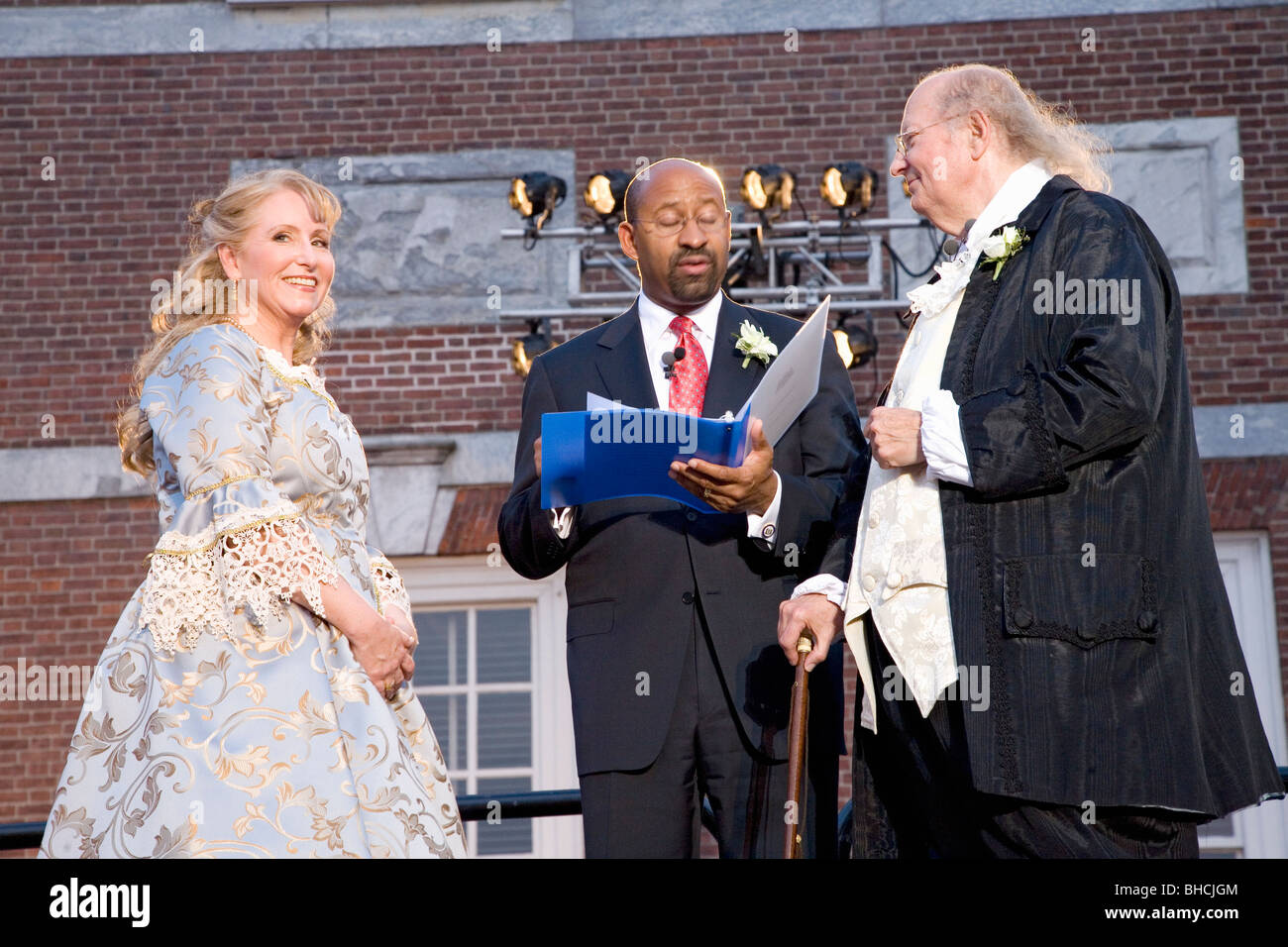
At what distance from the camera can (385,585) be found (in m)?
3.71

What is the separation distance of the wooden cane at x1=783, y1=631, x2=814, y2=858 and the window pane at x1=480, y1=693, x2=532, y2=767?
19.0 feet

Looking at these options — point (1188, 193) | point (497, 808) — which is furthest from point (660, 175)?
point (1188, 193)

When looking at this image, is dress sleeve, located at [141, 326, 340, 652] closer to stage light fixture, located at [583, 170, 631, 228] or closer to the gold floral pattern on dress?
the gold floral pattern on dress

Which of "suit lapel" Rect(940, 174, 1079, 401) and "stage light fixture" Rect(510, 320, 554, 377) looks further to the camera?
"stage light fixture" Rect(510, 320, 554, 377)

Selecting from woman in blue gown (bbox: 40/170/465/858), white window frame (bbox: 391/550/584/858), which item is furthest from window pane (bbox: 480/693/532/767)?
woman in blue gown (bbox: 40/170/465/858)

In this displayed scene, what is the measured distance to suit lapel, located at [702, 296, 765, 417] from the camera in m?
3.62

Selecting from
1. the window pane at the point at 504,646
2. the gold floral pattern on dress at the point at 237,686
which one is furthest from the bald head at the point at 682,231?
the window pane at the point at 504,646

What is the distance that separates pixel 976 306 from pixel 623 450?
2.42 ft

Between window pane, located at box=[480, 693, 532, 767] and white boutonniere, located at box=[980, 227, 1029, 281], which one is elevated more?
white boutonniere, located at box=[980, 227, 1029, 281]

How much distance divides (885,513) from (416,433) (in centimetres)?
610

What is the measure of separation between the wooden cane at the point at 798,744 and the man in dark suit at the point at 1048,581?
45 mm

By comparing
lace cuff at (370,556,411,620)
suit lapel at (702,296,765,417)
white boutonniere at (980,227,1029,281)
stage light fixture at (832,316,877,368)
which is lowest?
lace cuff at (370,556,411,620)

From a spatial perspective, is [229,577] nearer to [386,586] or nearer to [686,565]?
[386,586]

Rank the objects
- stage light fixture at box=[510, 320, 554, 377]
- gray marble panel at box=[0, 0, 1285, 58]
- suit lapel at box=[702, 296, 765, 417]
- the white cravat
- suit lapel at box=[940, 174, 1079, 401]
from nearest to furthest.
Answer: the white cravat → suit lapel at box=[940, 174, 1079, 401] → suit lapel at box=[702, 296, 765, 417] → stage light fixture at box=[510, 320, 554, 377] → gray marble panel at box=[0, 0, 1285, 58]
